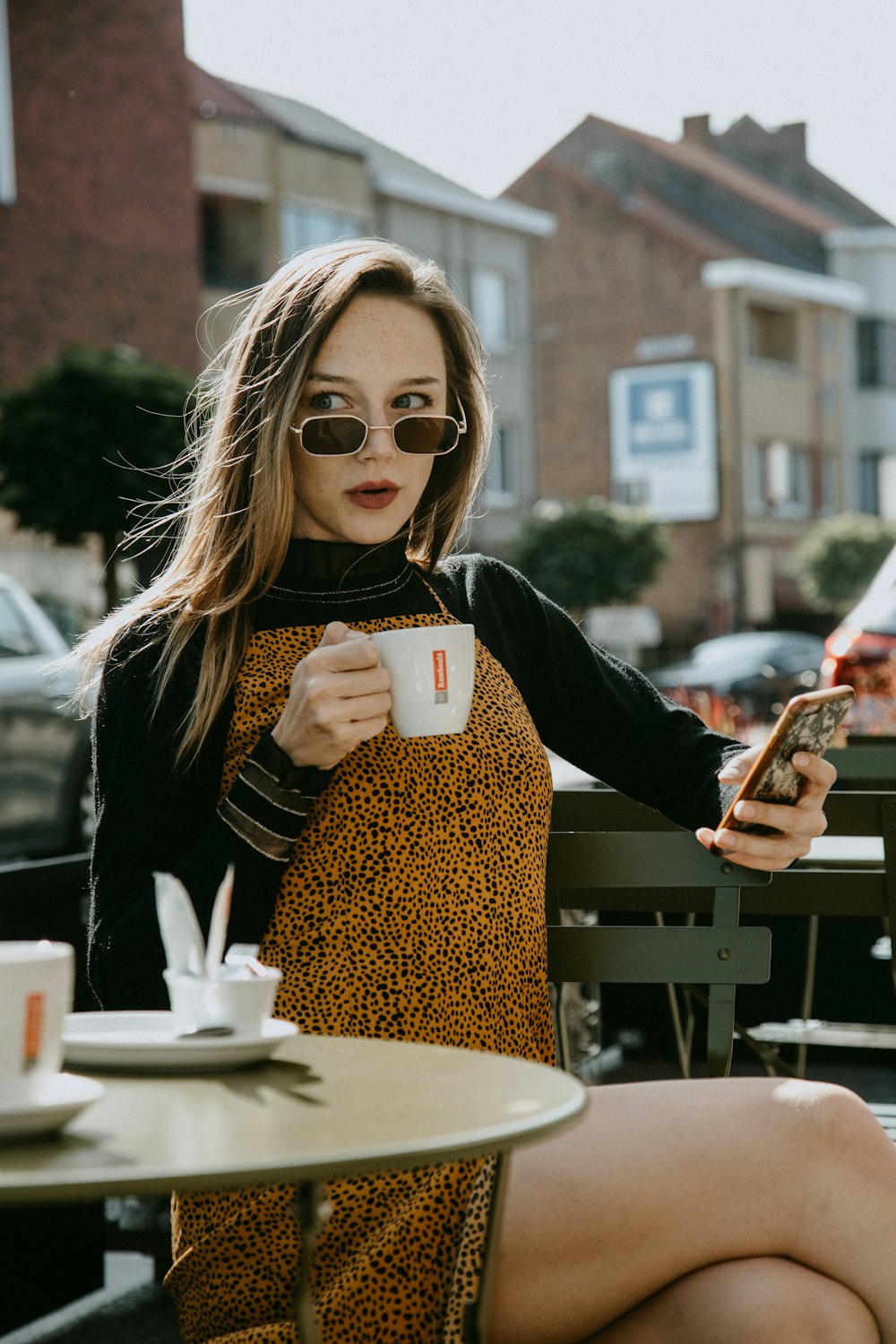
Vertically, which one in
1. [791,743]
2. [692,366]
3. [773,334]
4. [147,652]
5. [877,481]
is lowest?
[791,743]

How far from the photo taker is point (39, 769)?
7.97 metres

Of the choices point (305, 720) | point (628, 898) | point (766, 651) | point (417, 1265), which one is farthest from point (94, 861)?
point (766, 651)

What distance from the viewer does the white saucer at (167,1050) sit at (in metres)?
1.41

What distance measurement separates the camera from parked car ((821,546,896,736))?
7.03 metres

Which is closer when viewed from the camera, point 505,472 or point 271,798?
point 271,798

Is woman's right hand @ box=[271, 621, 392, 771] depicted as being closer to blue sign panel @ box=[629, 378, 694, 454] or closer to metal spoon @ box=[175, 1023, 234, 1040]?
metal spoon @ box=[175, 1023, 234, 1040]

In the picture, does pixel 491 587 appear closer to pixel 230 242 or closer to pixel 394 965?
pixel 394 965

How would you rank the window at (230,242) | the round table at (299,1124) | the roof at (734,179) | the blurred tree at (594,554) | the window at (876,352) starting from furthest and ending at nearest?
the roof at (734,179)
the window at (876,352)
the blurred tree at (594,554)
the window at (230,242)
the round table at (299,1124)

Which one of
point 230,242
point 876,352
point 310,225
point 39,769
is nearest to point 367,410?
point 39,769

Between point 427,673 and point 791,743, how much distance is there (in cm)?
42

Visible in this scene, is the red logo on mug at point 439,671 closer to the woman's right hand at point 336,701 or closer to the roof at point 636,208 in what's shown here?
the woman's right hand at point 336,701

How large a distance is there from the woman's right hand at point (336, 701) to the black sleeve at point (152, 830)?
59mm

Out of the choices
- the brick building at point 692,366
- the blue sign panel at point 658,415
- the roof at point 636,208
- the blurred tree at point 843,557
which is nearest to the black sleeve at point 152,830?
the blurred tree at point 843,557

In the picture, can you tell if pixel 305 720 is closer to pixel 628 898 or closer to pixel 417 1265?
pixel 417 1265
